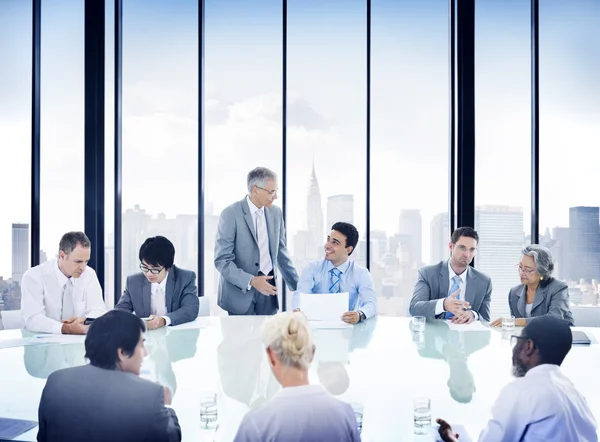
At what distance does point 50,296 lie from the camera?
3.36 metres

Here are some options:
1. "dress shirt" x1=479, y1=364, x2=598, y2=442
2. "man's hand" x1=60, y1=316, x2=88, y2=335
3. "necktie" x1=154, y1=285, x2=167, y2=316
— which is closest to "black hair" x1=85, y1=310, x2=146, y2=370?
"dress shirt" x1=479, y1=364, x2=598, y2=442

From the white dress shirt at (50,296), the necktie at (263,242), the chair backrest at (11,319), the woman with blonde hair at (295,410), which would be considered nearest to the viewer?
the woman with blonde hair at (295,410)

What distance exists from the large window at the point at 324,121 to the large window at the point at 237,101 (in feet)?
0.77

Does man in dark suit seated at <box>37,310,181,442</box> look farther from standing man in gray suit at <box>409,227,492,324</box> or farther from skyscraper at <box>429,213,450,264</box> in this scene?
skyscraper at <box>429,213,450,264</box>

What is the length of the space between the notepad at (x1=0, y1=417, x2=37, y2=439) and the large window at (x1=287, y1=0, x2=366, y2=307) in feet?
10.9

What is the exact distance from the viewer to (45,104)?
17.3ft

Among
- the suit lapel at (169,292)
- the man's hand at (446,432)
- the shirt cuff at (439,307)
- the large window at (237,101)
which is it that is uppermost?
the large window at (237,101)

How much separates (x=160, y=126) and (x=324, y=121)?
6.49 feet

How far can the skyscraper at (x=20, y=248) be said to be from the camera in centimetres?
515

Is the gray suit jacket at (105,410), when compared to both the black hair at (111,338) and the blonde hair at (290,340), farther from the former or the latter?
the blonde hair at (290,340)

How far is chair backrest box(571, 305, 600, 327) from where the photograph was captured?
150 inches

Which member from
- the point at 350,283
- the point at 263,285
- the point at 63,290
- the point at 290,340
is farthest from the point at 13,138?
the point at 290,340

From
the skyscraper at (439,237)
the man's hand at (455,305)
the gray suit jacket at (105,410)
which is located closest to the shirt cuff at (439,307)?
the man's hand at (455,305)

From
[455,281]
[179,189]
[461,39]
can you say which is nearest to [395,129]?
[461,39]
